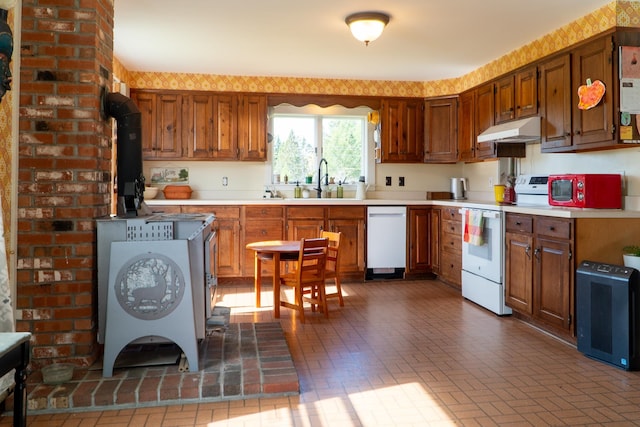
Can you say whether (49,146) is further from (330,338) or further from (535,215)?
(535,215)

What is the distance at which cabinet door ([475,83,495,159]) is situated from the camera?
534 cm

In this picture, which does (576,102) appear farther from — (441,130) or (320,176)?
(320,176)

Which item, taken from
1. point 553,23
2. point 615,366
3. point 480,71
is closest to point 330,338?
point 615,366

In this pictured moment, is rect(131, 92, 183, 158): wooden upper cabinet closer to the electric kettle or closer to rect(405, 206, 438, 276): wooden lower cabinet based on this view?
rect(405, 206, 438, 276): wooden lower cabinet

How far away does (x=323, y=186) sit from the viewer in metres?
6.52

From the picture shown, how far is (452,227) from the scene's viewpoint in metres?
5.56

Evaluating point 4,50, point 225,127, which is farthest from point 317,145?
point 4,50

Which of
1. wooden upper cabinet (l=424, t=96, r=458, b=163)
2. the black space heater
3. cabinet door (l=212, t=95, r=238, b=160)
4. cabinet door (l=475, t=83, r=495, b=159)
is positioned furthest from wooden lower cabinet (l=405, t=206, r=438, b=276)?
the black space heater

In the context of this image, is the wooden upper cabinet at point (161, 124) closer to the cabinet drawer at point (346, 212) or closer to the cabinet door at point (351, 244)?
the cabinet drawer at point (346, 212)

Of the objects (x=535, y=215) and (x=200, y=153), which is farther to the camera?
(x=200, y=153)

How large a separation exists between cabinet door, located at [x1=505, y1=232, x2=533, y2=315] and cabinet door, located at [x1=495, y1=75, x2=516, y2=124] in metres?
1.38

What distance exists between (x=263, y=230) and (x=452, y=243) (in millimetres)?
2158

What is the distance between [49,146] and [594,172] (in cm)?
405

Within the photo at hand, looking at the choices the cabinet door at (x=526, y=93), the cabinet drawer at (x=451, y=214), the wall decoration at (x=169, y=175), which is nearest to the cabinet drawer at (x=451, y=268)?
the cabinet drawer at (x=451, y=214)
